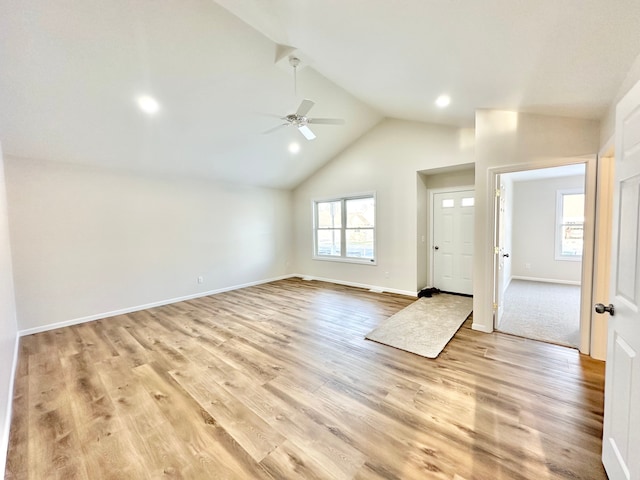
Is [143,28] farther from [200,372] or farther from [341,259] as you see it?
[341,259]

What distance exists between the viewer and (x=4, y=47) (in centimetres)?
222

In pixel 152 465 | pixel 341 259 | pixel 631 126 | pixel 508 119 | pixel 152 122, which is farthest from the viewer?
pixel 341 259

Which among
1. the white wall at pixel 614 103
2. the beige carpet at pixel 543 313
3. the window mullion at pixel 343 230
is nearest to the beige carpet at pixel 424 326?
the beige carpet at pixel 543 313

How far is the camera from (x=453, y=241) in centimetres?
505

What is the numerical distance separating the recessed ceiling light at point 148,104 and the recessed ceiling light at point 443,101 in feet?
11.6

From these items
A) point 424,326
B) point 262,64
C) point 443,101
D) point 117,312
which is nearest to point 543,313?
point 424,326

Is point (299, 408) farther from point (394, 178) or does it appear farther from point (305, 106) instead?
point (394, 178)

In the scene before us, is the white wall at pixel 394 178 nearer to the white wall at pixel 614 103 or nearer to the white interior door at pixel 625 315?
the white wall at pixel 614 103

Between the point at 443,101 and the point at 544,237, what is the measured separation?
502cm

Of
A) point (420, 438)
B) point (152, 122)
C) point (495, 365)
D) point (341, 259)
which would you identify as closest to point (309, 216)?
point (341, 259)

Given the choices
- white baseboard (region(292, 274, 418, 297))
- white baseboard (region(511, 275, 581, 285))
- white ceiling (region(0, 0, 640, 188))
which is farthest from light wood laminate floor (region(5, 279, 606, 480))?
white baseboard (region(511, 275, 581, 285))

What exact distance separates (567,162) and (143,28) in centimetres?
442

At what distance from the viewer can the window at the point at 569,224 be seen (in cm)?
576

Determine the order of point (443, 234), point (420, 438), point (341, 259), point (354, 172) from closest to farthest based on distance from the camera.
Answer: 1. point (420, 438)
2. point (443, 234)
3. point (354, 172)
4. point (341, 259)
